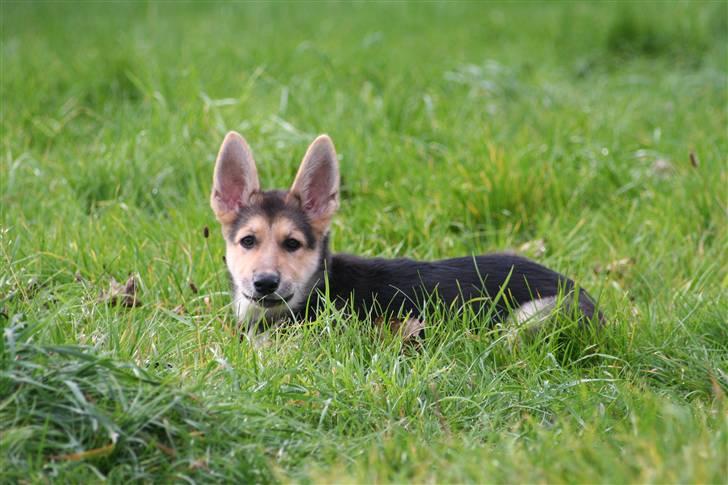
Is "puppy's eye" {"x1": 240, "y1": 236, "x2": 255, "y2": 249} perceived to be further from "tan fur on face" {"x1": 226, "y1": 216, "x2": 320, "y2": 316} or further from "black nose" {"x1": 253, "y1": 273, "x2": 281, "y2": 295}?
"black nose" {"x1": 253, "y1": 273, "x2": 281, "y2": 295}

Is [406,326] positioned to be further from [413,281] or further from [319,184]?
[319,184]

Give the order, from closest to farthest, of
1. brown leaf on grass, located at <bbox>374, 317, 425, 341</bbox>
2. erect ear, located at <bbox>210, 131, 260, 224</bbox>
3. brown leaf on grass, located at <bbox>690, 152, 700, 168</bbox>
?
1. brown leaf on grass, located at <bbox>374, 317, 425, 341</bbox>
2. erect ear, located at <bbox>210, 131, 260, 224</bbox>
3. brown leaf on grass, located at <bbox>690, 152, 700, 168</bbox>

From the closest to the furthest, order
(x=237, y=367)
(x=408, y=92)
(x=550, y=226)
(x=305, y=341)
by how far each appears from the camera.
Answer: (x=237, y=367) < (x=305, y=341) < (x=550, y=226) < (x=408, y=92)

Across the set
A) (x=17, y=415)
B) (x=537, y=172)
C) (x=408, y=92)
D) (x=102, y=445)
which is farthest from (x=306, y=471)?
(x=408, y=92)

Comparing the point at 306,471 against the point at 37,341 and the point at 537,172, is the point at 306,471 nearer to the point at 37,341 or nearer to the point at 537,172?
the point at 37,341

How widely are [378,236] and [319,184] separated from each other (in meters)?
0.86

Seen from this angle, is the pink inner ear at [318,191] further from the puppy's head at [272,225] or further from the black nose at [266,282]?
the black nose at [266,282]

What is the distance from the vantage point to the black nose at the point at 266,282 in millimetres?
4875

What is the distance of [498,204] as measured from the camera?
6.37 meters

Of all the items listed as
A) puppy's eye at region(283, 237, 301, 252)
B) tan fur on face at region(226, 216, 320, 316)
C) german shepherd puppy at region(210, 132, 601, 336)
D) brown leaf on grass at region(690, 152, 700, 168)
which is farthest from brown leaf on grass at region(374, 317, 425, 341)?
brown leaf on grass at region(690, 152, 700, 168)

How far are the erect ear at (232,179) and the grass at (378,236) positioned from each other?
10.9 inches

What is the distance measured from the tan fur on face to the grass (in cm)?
21

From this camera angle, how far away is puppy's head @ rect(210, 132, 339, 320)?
4.98 m

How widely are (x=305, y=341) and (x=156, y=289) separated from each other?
3.91 ft
